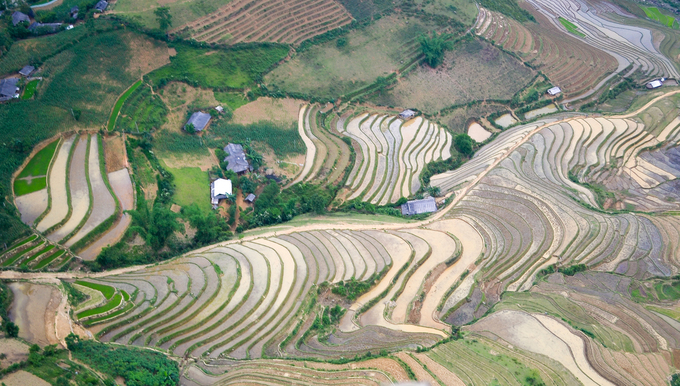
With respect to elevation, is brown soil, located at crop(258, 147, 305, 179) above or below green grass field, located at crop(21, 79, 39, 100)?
below

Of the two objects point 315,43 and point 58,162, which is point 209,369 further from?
point 315,43

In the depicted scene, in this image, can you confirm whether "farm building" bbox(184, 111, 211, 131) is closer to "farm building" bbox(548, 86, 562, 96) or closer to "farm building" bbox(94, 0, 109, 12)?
"farm building" bbox(94, 0, 109, 12)

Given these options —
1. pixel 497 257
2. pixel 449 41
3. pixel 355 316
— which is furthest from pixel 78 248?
pixel 449 41

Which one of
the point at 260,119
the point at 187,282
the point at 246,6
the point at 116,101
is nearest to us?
the point at 187,282

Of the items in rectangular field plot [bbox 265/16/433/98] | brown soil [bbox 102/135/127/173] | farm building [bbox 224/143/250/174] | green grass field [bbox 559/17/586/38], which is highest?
green grass field [bbox 559/17/586/38]

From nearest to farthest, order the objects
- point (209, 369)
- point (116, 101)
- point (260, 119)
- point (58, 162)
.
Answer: point (209, 369)
point (58, 162)
point (116, 101)
point (260, 119)

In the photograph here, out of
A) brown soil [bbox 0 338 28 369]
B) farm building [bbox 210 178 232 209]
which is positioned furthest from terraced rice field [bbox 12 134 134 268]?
brown soil [bbox 0 338 28 369]
